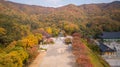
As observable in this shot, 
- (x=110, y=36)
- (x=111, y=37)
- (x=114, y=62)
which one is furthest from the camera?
(x=110, y=36)

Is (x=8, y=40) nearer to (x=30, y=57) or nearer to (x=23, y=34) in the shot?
(x=23, y=34)

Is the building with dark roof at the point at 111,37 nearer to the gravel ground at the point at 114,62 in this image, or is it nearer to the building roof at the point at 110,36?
the building roof at the point at 110,36

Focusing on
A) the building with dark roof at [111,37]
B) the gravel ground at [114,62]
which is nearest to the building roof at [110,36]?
the building with dark roof at [111,37]

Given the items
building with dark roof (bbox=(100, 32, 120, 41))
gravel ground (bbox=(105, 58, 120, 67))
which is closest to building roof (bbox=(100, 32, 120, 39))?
building with dark roof (bbox=(100, 32, 120, 41))

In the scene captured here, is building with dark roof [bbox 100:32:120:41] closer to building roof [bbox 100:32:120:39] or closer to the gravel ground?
building roof [bbox 100:32:120:39]

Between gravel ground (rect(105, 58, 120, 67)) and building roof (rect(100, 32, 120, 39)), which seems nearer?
gravel ground (rect(105, 58, 120, 67))

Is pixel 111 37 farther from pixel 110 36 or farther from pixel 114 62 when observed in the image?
pixel 114 62

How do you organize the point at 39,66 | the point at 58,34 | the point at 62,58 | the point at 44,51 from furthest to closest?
the point at 58,34 < the point at 44,51 < the point at 62,58 < the point at 39,66

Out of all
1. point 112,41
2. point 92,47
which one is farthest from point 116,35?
point 92,47

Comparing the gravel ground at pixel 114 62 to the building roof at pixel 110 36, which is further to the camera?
the building roof at pixel 110 36

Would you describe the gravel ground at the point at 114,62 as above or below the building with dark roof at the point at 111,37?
below

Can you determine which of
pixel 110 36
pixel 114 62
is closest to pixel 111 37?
pixel 110 36
